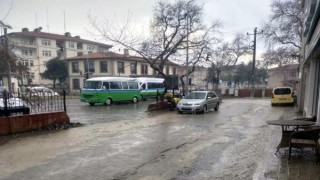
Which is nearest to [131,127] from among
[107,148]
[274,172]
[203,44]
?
[107,148]

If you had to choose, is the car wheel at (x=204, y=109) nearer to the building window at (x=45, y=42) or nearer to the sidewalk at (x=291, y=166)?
the sidewalk at (x=291, y=166)

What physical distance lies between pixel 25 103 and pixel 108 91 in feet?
47.0

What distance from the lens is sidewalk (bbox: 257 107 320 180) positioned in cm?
587

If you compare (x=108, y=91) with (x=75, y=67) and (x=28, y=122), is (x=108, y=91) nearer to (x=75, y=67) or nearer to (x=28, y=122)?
(x=28, y=122)

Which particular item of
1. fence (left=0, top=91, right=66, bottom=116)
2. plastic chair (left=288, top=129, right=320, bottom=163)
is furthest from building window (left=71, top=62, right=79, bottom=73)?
plastic chair (left=288, top=129, right=320, bottom=163)

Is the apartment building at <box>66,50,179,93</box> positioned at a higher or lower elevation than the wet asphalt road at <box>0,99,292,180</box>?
higher

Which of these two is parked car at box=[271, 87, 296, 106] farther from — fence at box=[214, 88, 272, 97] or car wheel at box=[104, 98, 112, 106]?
fence at box=[214, 88, 272, 97]

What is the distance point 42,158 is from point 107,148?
1.95m

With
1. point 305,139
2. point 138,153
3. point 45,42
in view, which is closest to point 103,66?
point 45,42

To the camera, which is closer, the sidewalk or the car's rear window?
the sidewalk

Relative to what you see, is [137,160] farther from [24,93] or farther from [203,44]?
[203,44]

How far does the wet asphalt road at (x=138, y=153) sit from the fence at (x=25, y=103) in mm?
1508

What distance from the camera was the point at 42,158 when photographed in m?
7.95

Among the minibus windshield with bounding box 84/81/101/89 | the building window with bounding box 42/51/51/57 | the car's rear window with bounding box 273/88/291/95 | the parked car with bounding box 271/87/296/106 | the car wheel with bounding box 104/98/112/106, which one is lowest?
the car wheel with bounding box 104/98/112/106
